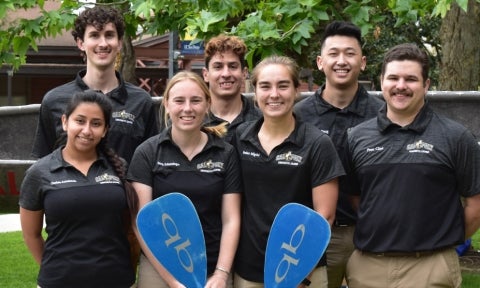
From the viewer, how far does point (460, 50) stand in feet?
34.3

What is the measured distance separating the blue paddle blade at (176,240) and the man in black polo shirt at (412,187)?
0.84 metres

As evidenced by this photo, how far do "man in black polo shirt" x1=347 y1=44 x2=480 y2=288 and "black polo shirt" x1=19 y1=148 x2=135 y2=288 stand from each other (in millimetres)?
Answer: 1251

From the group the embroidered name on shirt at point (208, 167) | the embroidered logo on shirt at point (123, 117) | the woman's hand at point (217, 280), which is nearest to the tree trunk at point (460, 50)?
the embroidered logo on shirt at point (123, 117)

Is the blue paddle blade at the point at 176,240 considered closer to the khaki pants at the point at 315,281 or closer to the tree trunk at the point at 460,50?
the khaki pants at the point at 315,281

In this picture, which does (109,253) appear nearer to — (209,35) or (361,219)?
(361,219)

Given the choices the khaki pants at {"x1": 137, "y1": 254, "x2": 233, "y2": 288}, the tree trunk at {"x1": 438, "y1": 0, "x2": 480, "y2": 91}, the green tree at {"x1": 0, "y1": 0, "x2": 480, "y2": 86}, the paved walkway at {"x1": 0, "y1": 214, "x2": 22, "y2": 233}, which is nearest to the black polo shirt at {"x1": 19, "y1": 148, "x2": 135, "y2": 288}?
the khaki pants at {"x1": 137, "y1": 254, "x2": 233, "y2": 288}

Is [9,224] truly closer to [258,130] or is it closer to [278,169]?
[258,130]

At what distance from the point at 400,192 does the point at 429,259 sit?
37 centimetres


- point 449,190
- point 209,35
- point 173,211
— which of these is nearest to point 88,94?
point 173,211

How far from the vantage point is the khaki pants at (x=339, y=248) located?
5.49 metres

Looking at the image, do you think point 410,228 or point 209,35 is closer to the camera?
point 410,228

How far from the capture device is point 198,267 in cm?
478

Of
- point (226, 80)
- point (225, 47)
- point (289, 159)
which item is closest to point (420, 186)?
point (289, 159)

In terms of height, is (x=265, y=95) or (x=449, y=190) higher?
(x=265, y=95)
